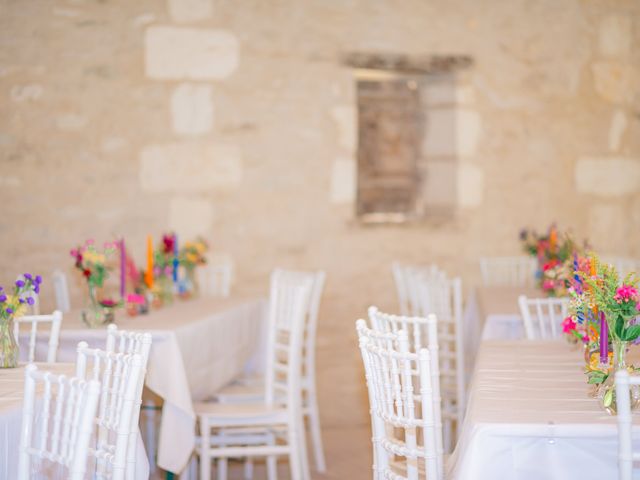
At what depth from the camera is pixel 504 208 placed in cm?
653

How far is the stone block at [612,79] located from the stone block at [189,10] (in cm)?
254

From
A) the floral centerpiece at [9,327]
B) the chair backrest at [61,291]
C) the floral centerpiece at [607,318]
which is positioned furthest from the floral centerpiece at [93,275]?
the floral centerpiece at [607,318]

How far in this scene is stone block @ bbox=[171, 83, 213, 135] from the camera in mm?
6270

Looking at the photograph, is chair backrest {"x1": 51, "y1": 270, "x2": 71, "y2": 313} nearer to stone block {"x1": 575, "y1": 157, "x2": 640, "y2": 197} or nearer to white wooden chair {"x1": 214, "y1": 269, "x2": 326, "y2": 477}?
white wooden chair {"x1": 214, "y1": 269, "x2": 326, "y2": 477}

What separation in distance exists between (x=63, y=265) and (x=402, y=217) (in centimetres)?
223

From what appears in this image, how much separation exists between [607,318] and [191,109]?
4.19m

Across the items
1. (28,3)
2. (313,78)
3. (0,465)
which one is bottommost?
(0,465)

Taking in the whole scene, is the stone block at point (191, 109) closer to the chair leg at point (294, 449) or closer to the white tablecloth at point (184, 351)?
the white tablecloth at point (184, 351)

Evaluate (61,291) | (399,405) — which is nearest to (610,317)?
(399,405)

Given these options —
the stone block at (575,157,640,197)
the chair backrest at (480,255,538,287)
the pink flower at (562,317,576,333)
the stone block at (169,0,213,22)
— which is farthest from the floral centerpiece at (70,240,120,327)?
the stone block at (575,157,640,197)

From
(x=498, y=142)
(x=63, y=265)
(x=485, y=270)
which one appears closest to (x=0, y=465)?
(x=63, y=265)

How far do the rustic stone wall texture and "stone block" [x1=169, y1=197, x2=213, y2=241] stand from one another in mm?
13

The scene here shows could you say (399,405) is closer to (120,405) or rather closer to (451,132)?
(120,405)

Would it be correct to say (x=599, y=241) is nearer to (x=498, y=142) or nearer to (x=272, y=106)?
(x=498, y=142)
